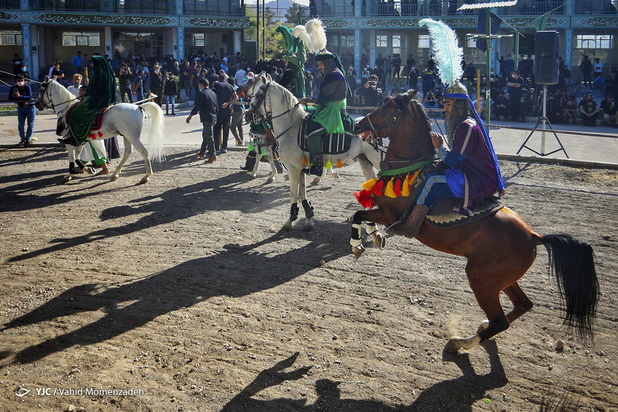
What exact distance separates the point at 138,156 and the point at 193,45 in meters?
32.1

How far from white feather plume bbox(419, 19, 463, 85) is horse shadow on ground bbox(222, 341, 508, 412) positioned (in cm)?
274

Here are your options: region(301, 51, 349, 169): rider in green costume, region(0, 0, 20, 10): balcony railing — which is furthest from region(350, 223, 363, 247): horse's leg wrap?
region(0, 0, 20, 10): balcony railing

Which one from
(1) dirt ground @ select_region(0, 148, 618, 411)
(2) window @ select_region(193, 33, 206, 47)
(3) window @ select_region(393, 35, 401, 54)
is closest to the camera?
(1) dirt ground @ select_region(0, 148, 618, 411)

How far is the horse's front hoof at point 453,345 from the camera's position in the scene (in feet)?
16.1

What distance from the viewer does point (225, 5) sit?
42125 millimetres

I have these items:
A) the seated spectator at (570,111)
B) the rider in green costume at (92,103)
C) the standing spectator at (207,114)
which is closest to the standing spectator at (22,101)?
the rider in green costume at (92,103)

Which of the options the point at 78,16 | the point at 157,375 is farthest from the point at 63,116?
the point at 78,16

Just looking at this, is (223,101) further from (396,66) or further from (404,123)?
(396,66)

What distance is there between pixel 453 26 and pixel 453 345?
34560 millimetres

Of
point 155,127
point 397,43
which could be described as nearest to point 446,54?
point 155,127

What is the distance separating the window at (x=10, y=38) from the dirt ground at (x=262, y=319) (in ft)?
121

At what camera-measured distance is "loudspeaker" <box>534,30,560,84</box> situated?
13609mm

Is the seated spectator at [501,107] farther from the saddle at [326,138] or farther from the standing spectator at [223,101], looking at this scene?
the saddle at [326,138]

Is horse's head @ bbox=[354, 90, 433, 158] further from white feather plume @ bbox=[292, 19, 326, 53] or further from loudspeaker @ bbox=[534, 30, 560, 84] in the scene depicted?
loudspeaker @ bbox=[534, 30, 560, 84]
